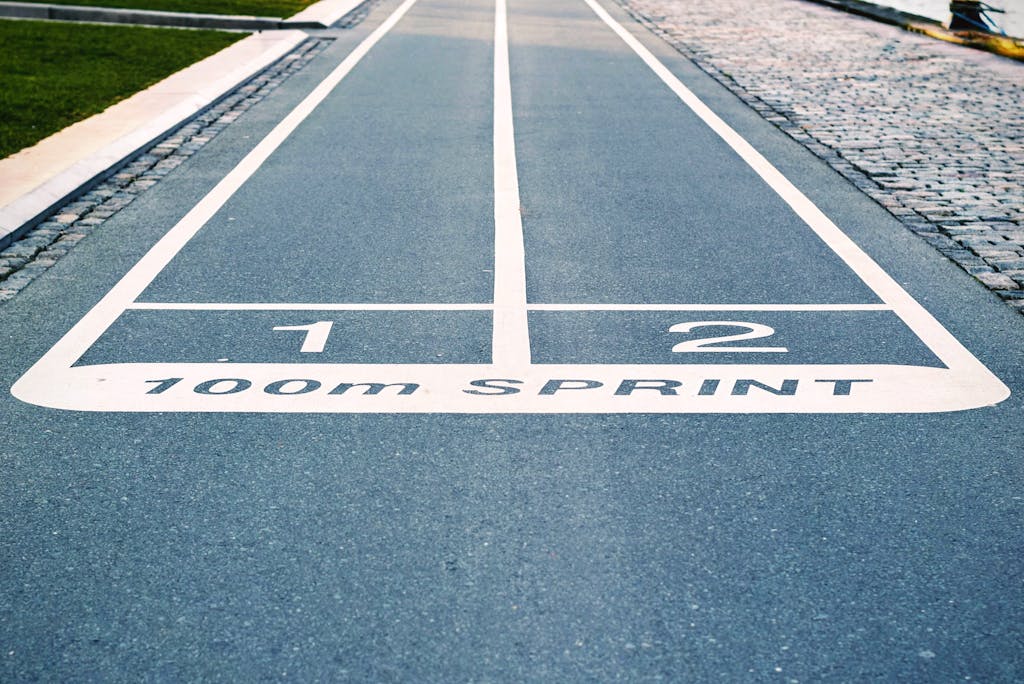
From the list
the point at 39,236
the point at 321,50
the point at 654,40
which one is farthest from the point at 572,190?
the point at 654,40

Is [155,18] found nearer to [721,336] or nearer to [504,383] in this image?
[721,336]

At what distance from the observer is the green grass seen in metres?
12.2

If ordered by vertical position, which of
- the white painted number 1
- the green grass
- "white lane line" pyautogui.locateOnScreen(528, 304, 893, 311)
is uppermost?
the green grass

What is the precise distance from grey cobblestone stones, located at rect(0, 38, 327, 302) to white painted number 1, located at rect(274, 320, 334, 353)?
1906mm

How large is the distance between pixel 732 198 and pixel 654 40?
37.9ft

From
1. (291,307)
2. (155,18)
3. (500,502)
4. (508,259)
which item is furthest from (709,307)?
(155,18)

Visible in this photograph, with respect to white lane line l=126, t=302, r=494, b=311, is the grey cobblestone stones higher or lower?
higher

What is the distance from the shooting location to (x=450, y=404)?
543 cm

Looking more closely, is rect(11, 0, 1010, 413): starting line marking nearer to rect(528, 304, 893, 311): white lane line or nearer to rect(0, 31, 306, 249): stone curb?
rect(528, 304, 893, 311): white lane line

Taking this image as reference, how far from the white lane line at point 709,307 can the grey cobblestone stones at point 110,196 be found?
319 centimetres

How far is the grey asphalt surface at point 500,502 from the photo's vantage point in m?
3.64

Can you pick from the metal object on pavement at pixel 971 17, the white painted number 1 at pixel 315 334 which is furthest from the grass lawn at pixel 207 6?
the white painted number 1 at pixel 315 334

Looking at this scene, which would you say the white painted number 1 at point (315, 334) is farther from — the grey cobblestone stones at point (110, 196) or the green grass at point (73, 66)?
the green grass at point (73, 66)

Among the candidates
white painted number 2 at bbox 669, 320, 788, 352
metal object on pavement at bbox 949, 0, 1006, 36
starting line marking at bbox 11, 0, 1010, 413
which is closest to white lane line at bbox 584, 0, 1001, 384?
starting line marking at bbox 11, 0, 1010, 413
